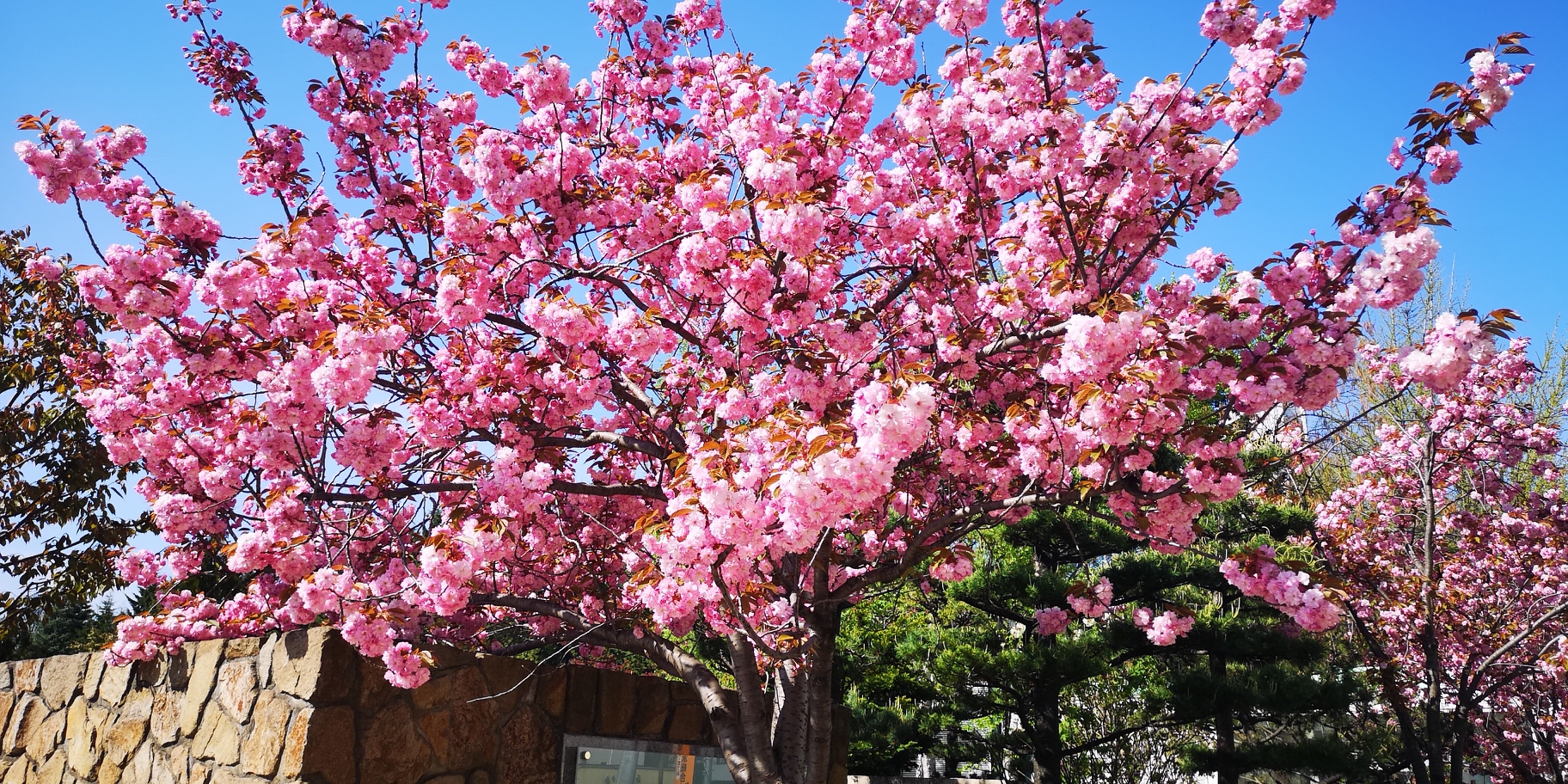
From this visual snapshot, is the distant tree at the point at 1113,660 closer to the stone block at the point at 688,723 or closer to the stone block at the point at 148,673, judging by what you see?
the stone block at the point at 688,723

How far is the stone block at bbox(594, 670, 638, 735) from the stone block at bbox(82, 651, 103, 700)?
283cm

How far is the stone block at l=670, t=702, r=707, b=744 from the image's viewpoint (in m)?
5.20

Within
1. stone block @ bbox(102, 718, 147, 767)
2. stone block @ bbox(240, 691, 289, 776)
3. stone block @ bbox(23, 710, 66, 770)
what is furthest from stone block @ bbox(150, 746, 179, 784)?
stone block @ bbox(23, 710, 66, 770)

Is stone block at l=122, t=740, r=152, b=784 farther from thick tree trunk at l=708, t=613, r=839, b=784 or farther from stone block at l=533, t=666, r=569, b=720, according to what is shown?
thick tree trunk at l=708, t=613, r=839, b=784

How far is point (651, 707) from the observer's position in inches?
200

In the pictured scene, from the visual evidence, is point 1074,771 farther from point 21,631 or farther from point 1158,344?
point 21,631

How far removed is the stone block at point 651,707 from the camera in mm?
5027

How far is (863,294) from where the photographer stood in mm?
5762

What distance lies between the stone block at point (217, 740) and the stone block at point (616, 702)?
1712mm

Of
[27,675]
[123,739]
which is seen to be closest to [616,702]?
[123,739]

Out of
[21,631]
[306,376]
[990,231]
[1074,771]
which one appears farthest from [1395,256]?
[21,631]

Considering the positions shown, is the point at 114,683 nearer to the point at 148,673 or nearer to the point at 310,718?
the point at 148,673

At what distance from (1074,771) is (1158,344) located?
278 inches

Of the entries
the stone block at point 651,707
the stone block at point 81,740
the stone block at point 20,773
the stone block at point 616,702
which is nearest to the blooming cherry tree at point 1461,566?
the stone block at point 651,707
